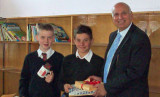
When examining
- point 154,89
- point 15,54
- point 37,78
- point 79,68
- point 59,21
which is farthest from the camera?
point 15,54

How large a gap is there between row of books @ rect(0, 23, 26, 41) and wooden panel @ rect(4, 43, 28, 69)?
30 centimetres

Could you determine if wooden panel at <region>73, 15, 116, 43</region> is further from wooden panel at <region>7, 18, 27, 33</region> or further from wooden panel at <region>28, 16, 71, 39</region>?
wooden panel at <region>7, 18, 27, 33</region>

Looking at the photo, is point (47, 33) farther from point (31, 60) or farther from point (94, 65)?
point (94, 65)

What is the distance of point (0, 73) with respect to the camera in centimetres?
461

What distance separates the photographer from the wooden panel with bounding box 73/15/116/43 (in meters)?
3.59

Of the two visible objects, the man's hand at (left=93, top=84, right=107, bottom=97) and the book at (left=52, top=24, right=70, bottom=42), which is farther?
the book at (left=52, top=24, right=70, bottom=42)

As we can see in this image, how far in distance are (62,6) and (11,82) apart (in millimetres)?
2047

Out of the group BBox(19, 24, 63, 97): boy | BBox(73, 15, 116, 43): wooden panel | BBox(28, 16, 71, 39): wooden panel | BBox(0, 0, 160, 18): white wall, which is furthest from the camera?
BBox(28, 16, 71, 39): wooden panel

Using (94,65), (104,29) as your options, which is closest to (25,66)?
(94,65)

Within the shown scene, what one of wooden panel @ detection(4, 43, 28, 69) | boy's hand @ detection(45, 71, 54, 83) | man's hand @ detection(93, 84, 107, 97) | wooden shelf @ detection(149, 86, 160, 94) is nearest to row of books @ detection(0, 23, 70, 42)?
wooden panel @ detection(4, 43, 28, 69)

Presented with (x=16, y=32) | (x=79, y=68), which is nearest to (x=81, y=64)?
(x=79, y=68)

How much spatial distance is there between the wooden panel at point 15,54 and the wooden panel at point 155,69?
2674 mm

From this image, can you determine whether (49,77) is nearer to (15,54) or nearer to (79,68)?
(79,68)

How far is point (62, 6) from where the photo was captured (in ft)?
13.7
